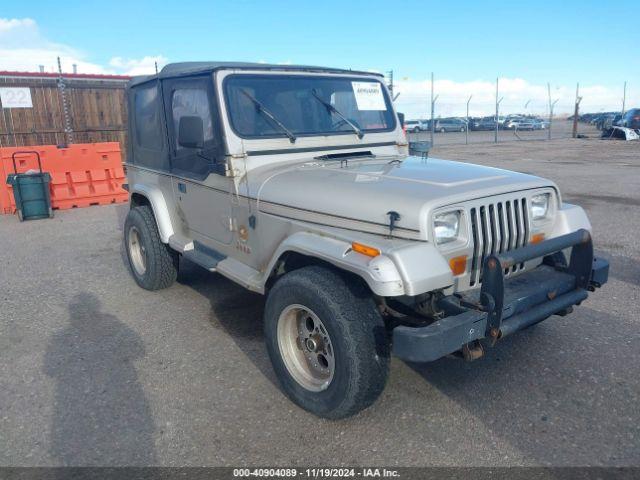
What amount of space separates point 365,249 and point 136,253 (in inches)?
145

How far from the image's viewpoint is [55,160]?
10.1 meters

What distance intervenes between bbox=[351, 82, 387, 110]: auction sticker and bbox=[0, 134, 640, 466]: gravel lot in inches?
83.5

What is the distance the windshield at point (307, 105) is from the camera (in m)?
4.00

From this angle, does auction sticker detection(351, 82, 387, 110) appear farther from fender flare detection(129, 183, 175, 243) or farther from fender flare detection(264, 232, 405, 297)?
fender flare detection(129, 183, 175, 243)

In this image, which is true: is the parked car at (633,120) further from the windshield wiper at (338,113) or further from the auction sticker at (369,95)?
the windshield wiper at (338,113)

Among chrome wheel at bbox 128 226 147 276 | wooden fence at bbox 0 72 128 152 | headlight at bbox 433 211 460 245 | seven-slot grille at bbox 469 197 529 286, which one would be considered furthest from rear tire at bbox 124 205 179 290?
wooden fence at bbox 0 72 128 152

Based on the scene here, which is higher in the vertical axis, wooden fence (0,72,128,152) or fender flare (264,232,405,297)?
wooden fence (0,72,128,152)

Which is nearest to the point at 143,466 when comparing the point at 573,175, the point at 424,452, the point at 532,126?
the point at 424,452

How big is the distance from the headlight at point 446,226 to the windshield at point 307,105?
166cm

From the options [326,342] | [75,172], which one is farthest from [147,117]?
[75,172]

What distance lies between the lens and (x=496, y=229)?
121 inches

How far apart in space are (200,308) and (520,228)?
308 cm

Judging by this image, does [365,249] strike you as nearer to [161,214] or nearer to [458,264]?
[458,264]

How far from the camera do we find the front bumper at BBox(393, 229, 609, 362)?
264 centimetres
